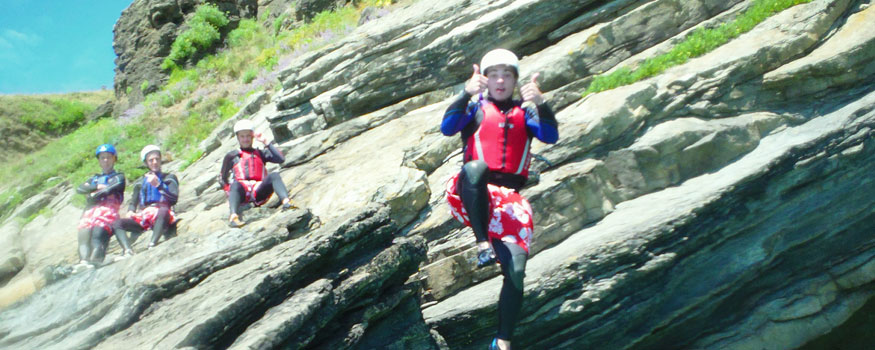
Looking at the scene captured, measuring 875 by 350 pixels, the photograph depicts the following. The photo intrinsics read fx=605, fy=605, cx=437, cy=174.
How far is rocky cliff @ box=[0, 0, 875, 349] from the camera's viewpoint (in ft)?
19.1

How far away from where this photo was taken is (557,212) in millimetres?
7824

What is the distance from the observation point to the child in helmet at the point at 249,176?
29.8 feet

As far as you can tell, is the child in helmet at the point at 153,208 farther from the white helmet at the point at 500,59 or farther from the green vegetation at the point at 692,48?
the green vegetation at the point at 692,48

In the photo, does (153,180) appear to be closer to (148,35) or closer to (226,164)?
(226,164)

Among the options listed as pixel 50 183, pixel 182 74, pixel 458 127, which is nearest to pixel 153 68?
pixel 182 74

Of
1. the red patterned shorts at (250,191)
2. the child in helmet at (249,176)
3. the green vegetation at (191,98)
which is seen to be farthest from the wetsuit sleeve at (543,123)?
the green vegetation at (191,98)

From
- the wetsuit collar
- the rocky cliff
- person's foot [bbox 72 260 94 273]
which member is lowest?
the rocky cliff

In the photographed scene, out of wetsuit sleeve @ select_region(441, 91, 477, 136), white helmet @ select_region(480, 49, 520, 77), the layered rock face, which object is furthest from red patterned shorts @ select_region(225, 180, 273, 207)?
the layered rock face

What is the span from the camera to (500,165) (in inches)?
235

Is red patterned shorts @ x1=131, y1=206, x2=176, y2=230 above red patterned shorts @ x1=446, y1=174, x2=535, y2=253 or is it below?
above

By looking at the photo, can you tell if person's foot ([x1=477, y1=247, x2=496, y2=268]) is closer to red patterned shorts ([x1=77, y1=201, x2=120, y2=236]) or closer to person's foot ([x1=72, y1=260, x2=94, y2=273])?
person's foot ([x1=72, y1=260, x2=94, y2=273])

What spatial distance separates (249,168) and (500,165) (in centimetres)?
513

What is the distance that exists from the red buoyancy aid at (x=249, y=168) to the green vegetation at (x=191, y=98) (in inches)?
255

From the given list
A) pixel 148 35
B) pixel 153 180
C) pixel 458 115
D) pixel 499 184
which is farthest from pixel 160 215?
pixel 148 35
